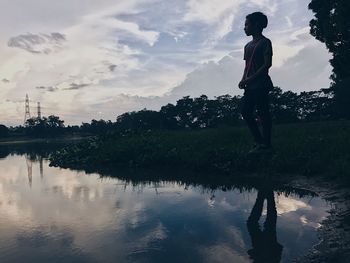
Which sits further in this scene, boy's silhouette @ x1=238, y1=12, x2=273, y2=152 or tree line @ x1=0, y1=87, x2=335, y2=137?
tree line @ x1=0, y1=87, x2=335, y2=137

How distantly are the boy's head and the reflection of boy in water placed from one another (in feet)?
12.1

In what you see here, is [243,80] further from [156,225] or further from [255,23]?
[156,225]

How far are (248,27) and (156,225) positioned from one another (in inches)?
187

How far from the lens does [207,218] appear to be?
4473 mm

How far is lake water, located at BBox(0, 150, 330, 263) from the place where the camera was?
3320 millimetres

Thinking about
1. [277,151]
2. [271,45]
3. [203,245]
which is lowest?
[203,245]

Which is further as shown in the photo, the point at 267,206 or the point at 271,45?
the point at 271,45

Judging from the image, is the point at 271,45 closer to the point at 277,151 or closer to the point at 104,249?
the point at 277,151

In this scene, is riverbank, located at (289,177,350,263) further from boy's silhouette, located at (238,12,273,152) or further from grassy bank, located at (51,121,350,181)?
boy's silhouette, located at (238,12,273,152)

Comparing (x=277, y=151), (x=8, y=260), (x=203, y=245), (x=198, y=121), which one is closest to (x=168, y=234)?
(x=203, y=245)

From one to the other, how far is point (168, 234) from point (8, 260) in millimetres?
1486

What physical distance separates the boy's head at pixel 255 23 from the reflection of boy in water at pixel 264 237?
12.1ft

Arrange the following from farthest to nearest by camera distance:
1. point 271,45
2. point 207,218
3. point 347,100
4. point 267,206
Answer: point 347,100
point 271,45
point 267,206
point 207,218

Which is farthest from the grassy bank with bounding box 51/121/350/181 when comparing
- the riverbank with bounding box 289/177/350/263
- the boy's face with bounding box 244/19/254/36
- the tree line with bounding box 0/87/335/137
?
the tree line with bounding box 0/87/335/137
